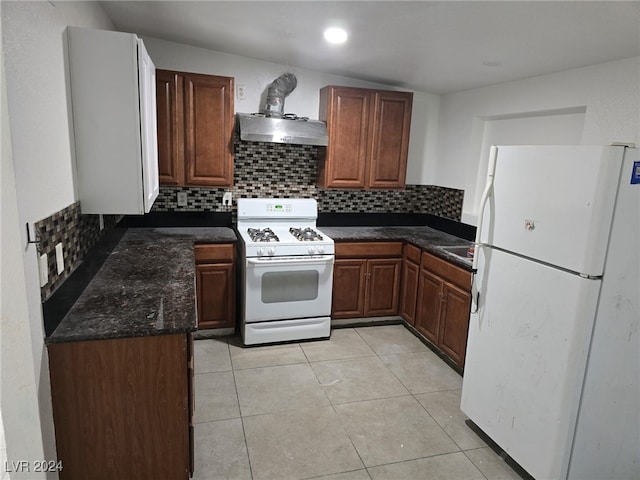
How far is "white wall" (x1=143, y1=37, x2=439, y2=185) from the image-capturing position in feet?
11.0

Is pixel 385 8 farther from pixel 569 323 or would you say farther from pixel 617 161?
pixel 569 323

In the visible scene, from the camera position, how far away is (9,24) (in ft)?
4.06

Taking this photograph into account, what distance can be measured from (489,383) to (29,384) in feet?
6.85

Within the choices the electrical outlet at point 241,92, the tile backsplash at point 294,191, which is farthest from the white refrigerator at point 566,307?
the electrical outlet at point 241,92

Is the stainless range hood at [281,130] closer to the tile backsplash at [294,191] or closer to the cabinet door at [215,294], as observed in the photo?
the tile backsplash at [294,191]

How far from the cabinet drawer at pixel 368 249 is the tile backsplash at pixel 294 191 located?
57 centimetres

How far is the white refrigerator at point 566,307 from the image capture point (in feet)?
5.61

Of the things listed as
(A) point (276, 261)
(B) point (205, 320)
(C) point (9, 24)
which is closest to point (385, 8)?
(C) point (9, 24)

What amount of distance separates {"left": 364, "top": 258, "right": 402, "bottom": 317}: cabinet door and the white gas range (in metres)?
0.47

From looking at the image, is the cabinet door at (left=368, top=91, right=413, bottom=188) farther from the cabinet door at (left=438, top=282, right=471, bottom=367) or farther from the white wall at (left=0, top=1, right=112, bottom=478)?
the white wall at (left=0, top=1, right=112, bottom=478)

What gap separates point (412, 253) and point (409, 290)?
0.34 m

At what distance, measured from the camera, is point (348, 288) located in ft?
12.1

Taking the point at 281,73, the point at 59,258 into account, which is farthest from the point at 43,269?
the point at 281,73

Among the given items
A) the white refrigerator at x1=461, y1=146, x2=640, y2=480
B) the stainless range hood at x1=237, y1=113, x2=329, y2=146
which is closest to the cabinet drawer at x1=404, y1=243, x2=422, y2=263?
the stainless range hood at x1=237, y1=113, x2=329, y2=146
